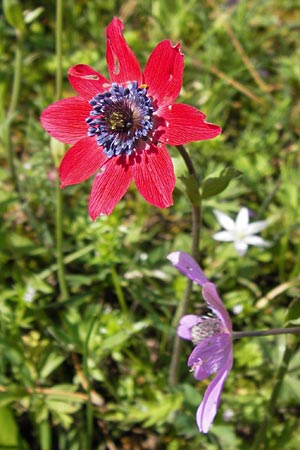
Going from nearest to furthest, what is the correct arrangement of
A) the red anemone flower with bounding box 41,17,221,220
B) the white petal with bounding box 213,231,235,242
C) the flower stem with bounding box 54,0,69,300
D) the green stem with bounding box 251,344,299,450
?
the red anemone flower with bounding box 41,17,221,220 < the green stem with bounding box 251,344,299,450 < the flower stem with bounding box 54,0,69,300 < the white petal with bounding box 213,231,235,242

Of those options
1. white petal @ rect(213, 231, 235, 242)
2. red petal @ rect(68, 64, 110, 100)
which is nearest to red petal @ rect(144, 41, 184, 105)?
red petal @ rect(68, 64, 110, 100)

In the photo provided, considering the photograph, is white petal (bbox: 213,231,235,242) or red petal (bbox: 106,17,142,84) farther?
white petal (bbox: 213,231,235,242)

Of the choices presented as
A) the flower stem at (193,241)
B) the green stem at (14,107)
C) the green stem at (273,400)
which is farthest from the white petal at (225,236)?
the green stem at (14,107)

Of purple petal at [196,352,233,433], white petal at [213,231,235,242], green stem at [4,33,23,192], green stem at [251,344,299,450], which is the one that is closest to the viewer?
purple petal at [196,352,233,433]

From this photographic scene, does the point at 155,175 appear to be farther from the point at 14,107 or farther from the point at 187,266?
the point at 14,107

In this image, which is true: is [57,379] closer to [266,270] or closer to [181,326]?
Result: [181,326]

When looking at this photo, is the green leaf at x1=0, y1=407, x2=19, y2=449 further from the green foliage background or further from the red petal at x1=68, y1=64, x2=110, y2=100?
the red petal at x1=68, y1=64, x2=110, y2=100

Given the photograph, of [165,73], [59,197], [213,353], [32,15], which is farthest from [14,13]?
[213,353]
